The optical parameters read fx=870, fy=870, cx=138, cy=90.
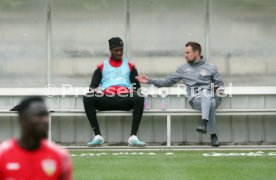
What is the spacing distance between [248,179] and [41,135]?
4.80 metres

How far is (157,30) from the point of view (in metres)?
13.6

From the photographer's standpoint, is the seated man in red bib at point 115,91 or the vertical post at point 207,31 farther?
the vertical post at point 207,31

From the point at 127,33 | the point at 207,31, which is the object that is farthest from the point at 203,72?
the point at 127,33

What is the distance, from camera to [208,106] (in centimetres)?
1217

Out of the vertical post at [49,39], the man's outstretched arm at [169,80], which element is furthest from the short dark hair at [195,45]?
the vertical post at [49,39]

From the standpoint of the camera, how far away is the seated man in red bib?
40.1 ft

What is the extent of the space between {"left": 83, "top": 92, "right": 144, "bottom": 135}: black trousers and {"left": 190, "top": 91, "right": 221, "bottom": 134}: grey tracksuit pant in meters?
0.83

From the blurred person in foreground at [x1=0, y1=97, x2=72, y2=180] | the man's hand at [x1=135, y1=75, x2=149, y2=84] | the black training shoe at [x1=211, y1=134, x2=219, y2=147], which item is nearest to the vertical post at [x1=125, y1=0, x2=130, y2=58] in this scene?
the man's hand at [x1=135, y1=75, x2=149, y2=84]

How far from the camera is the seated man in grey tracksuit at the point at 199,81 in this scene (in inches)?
485

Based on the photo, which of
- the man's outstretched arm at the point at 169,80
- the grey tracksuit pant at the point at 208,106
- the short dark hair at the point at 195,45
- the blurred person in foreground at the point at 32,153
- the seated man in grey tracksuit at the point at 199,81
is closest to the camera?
the blurred person in foreground at the point at 32,153

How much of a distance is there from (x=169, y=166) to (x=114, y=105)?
8.44 ft

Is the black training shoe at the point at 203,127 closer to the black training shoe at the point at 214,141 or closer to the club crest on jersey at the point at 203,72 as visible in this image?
the black training shoe at the point at 214,141

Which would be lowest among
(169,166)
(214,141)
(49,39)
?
(169,166)

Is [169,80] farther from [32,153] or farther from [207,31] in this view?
[32,153]
